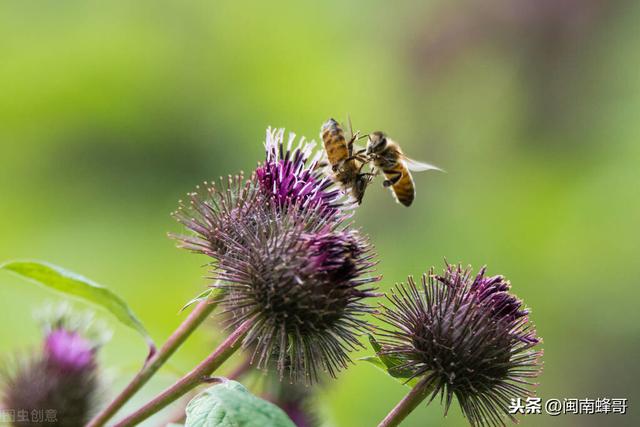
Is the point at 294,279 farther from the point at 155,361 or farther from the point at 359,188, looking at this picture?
the point at 359,188

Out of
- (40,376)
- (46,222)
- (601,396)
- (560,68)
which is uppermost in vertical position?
(560,68)

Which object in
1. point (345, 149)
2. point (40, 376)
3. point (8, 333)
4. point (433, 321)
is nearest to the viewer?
point (433, 321)

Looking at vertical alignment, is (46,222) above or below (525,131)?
below

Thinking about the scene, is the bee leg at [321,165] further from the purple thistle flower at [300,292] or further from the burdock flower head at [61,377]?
the burdock flower head at [61,377]

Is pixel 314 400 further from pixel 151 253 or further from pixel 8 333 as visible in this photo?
pixel 151 253

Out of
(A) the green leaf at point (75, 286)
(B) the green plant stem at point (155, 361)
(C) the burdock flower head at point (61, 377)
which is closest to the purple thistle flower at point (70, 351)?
(C) the burdock flower head at point (61, 377)

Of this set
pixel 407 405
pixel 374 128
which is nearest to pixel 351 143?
pixel 407 405

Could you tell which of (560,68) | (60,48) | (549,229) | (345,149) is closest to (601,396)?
(549,229)

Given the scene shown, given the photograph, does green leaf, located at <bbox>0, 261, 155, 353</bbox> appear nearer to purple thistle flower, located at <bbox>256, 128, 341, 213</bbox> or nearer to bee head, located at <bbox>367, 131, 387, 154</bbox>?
purple thistle flower, located at <bbox>256, 128, 341, 213</bbox>
